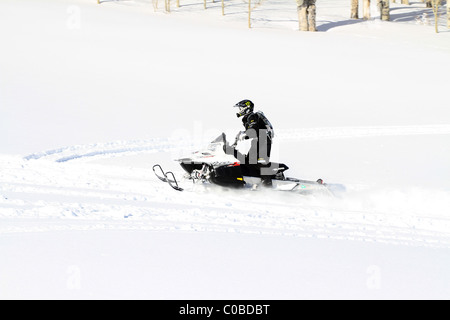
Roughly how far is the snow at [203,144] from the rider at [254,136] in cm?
52

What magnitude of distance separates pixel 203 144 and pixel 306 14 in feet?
61.6

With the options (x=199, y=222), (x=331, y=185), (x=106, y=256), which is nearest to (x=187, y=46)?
(x=331, y=185)

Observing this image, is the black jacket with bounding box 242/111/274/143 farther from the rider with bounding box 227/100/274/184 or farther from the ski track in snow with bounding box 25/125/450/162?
the ski track in snow with bounding box 25/125/450/162

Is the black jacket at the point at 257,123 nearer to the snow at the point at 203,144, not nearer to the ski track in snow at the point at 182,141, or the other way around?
the snow at the point at 203,144

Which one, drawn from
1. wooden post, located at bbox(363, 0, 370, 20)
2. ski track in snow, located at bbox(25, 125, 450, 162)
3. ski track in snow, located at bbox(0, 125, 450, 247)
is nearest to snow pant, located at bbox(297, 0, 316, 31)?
wooden post, located at bbox(363, 0, 370, 20)

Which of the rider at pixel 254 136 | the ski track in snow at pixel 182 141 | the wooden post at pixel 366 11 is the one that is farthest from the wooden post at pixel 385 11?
the rider at pixel 254 136

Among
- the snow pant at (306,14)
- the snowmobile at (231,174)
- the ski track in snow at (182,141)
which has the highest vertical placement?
the snow pant at (306,14)

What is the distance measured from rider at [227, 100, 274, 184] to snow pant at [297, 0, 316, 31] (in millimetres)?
22085

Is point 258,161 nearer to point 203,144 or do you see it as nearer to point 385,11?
point 203,144

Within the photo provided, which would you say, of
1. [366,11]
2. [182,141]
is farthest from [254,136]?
[366,11]

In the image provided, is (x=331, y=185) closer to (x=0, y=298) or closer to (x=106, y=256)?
(x=106, y=256)

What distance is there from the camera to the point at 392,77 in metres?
24.0

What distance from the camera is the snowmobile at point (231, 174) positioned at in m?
9.88

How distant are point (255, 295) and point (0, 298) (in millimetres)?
2232
